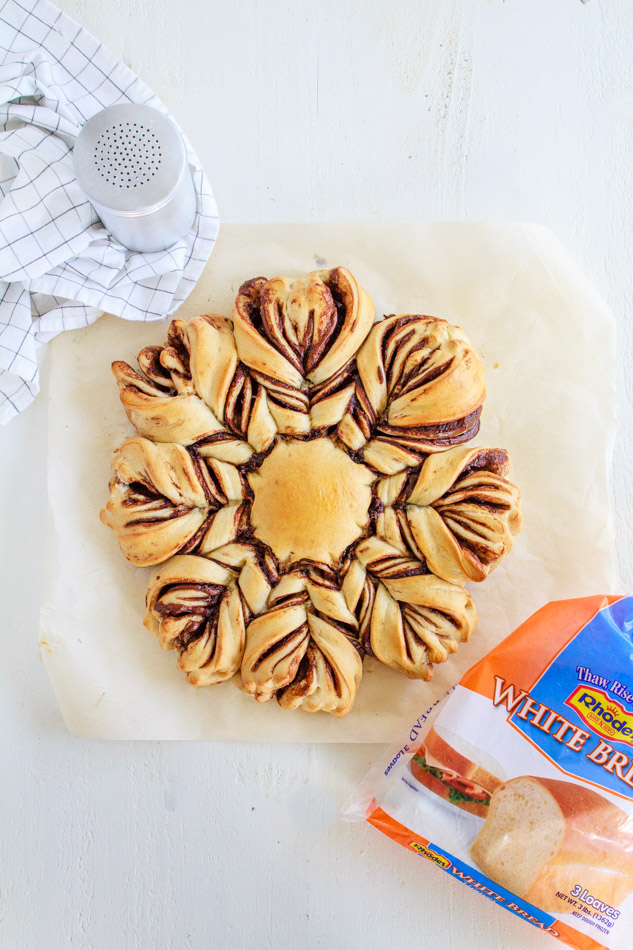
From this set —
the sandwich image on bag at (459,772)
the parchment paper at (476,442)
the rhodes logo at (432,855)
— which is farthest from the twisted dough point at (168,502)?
the rhodes logo at (432,855)

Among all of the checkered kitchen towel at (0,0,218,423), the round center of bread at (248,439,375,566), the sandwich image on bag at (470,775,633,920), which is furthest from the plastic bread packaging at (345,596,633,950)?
the checkered kitchen towel at (0,0,218,423)

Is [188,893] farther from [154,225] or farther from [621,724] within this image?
[154,225]

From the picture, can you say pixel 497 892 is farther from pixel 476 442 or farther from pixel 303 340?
pixel 303 340

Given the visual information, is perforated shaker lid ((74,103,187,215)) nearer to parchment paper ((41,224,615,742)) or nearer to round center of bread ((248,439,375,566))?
parchment paper ((41,224,615,742))

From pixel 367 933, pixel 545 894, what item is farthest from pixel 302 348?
pixel 367 933

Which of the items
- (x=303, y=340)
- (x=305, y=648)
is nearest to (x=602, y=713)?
(x=305, y=648)
